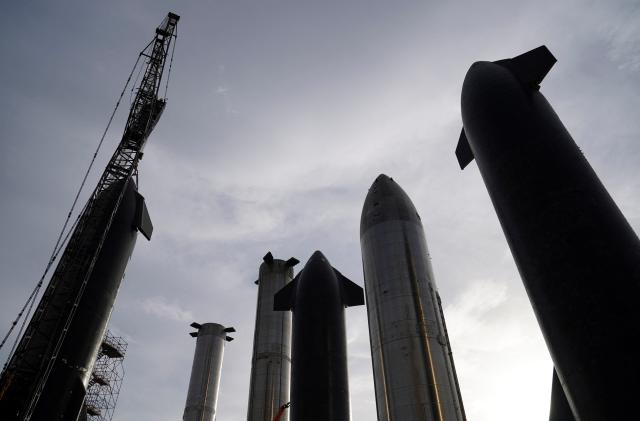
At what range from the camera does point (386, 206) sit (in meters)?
18.7

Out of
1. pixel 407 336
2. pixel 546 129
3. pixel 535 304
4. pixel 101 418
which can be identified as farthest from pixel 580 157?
pixel 101 418

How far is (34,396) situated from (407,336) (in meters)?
12.7

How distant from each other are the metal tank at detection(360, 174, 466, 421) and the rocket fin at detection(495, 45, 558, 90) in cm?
921

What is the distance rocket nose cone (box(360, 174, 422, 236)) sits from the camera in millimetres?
18266

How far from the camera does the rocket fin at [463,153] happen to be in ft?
38.3

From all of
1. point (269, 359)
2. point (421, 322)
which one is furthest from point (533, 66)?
point (269, 359)

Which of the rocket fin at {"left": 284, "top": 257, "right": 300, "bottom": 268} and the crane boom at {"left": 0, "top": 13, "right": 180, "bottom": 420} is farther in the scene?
the rocket fin at {"left": 284, "top": 257, "right": 300, "bottom": 268}

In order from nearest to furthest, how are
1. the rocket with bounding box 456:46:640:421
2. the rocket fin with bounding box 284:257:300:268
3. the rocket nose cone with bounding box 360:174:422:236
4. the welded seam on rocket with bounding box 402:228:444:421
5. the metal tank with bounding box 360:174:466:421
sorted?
1. the rocket with bounding box 456:46:640:421
2. the welded seam on rocket with bounding box 402:228:444:421
3. the metal tank with bounding box 360:174:466:421
4. the rocket nose cone with bounding box 360:174:422:236
5. the rocket fin with bounding box 284:257:300:268

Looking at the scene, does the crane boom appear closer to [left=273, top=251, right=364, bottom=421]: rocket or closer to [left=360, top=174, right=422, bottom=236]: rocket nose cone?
[left=273, top=251, right=364, bottom=421]: rocket

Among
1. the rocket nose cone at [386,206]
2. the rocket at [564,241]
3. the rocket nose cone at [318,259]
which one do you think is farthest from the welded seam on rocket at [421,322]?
the rocket at [564,241]

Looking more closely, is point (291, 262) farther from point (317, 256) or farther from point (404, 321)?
point (404, 321)

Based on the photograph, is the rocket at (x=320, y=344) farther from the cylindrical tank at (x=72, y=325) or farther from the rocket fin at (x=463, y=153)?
the rocket fin at (x=463, y=153)

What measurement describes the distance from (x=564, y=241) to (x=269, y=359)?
20983 mm

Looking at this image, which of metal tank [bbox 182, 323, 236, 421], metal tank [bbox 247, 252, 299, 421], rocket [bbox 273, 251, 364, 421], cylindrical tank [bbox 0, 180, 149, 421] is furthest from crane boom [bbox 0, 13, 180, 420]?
metal tank [bbox 182, 323, 236, 421]
